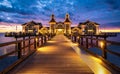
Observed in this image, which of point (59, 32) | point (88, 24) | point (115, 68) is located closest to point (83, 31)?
point (88, 24)

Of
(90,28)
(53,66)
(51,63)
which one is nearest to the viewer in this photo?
(53,66)

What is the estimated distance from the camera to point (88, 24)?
95562mm

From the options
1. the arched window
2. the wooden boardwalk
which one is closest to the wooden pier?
the wooden boardwalk

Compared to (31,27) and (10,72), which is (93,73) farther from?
(31,27)

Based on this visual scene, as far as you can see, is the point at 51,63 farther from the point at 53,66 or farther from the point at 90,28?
the point at 90,28

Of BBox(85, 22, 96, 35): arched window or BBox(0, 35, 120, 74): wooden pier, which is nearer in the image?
BBox(0, 35, 120, 74): wooden pier

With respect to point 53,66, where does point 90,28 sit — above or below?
above

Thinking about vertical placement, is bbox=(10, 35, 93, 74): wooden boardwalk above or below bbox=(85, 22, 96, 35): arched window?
below

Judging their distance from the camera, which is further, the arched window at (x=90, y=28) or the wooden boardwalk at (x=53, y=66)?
the arched window at (x=90, y=28)

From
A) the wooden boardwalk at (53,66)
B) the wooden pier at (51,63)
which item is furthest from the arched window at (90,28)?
the wooden boardwalk at (53,66)

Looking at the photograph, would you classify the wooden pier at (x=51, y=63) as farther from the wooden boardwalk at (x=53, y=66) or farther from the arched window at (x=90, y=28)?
the arched window at (x=90, y=28)

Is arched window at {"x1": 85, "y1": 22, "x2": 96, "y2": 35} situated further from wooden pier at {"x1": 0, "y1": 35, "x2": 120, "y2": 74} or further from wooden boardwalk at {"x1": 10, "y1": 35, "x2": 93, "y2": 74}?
wooden boardwalk at {"x1": 10, "y1": 35, "x2": 93, "y2": 74}

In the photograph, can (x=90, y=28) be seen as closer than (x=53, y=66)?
No

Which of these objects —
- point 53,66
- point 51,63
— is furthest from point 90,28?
point 53,66
